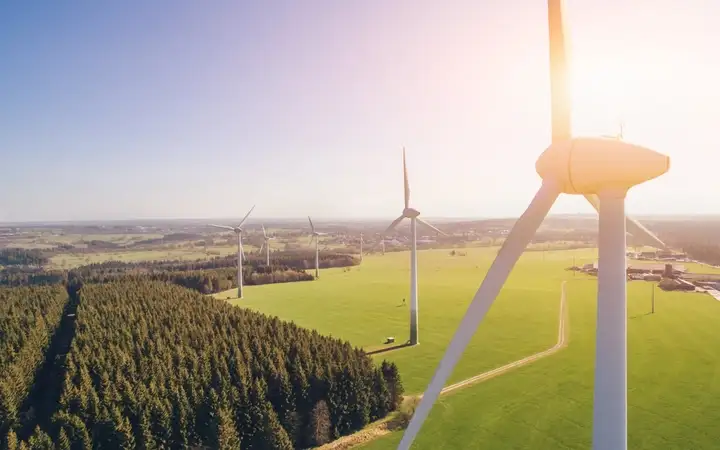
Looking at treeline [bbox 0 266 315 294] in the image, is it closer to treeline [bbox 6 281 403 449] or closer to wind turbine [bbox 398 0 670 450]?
treeline [bbox 6 281 403 449]

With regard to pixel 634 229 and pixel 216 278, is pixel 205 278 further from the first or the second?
pixel 634 229

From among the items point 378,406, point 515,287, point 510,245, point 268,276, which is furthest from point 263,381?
point 268,276

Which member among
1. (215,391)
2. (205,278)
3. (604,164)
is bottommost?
(205,278)

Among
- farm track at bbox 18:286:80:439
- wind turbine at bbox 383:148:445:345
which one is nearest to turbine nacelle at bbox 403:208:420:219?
wind turbine at bbox 383:148:445:345

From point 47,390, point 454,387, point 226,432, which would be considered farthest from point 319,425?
point 47,390

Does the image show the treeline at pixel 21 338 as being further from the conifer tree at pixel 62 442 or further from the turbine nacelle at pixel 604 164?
the turbine nacelle at pixel 604 164
